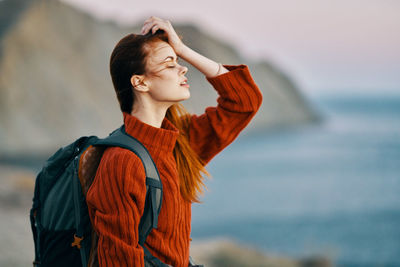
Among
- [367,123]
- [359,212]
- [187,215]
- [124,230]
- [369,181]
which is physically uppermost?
[367,123]

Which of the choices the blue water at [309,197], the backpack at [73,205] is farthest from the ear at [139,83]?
the blue water at [309,197]

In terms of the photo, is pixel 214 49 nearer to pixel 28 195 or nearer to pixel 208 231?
pixel 208 231

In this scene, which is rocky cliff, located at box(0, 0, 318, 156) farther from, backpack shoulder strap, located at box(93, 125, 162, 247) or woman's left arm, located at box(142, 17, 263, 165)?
backpack shoulder strap, located at box(93, 125, 162, 247)

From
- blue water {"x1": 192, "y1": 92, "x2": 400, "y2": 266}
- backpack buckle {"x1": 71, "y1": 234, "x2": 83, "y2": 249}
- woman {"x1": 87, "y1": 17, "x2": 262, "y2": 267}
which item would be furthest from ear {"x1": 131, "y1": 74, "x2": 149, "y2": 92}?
blue water {"x1": 192, "y1": 92, "x2": 400, "y2": 266}

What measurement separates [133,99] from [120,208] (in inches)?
16.6

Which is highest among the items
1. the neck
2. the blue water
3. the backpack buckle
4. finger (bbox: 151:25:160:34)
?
the blue water

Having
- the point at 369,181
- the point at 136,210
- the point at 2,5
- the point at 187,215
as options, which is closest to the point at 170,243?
the point at 187,215

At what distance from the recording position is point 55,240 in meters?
1.70

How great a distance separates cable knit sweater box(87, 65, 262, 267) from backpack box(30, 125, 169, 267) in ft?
0.14

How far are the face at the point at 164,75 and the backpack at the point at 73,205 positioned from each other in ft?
0.60

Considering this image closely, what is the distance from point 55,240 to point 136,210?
0.39 meters

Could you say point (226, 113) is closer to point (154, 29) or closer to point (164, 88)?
point (164, 88)

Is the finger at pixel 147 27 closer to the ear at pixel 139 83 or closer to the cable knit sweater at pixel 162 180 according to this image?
the ear at pixel 139 83

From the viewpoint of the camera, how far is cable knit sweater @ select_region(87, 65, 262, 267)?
4.87 ft
